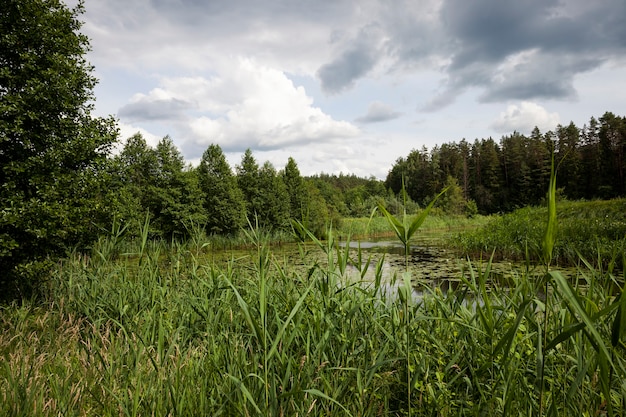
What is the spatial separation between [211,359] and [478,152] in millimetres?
63235

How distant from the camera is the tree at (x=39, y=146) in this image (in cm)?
539

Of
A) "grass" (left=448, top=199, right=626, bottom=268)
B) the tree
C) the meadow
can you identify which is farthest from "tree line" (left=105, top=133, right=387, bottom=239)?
the meadow

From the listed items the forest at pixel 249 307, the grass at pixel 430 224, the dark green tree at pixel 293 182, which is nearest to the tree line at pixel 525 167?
the grass at pixel 430 224

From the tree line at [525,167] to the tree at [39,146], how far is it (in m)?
24.9

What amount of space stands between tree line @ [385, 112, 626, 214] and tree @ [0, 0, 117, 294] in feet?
81.8

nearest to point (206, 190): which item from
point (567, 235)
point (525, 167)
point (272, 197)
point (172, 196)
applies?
point (172, 196)

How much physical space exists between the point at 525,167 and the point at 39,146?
50787mm

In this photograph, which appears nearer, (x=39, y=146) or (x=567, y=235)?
(x=39, y=146)

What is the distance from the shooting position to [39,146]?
19.4 ft

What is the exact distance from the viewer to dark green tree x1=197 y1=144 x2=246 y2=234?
69.1ft

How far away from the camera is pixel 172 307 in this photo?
3494 mm

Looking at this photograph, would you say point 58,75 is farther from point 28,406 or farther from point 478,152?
point 478,152

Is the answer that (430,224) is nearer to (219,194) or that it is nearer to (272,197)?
(272,197)

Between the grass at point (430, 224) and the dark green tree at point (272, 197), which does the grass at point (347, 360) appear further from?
the grass at point (430, 224)
